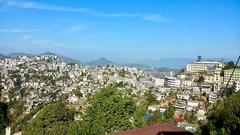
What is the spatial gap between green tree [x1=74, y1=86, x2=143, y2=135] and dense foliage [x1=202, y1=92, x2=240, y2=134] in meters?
4.43

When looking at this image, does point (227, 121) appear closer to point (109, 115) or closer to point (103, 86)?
point (109, 115)

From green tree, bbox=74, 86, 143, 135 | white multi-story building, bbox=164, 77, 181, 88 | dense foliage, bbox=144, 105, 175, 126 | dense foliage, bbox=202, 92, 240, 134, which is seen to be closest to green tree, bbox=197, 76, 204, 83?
white multi-story building, bbox=164, 77, 181, 88

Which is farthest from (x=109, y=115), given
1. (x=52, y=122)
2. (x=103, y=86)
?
(x=103, y=86)

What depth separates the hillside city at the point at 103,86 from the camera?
130 feet

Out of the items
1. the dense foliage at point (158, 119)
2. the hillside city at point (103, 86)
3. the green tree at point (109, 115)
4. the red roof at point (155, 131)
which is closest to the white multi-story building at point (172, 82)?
the hillside city at point (103, 86)

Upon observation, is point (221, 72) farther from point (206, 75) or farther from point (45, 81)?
point (45, 81)

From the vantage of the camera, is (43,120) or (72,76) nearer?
(43,120)

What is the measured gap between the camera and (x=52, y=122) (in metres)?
16.3

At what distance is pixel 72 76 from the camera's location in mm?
78438

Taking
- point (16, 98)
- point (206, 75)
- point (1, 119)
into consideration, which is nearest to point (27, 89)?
point (16, 98)

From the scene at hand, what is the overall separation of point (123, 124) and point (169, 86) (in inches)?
1997

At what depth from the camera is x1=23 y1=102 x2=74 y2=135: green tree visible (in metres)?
15.7

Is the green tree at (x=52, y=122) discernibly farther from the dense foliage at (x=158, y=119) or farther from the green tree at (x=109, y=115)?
the dense foliage at (x=158, y=119)

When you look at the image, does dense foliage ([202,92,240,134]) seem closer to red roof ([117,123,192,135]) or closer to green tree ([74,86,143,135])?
red roof ([117,123,192,135])
